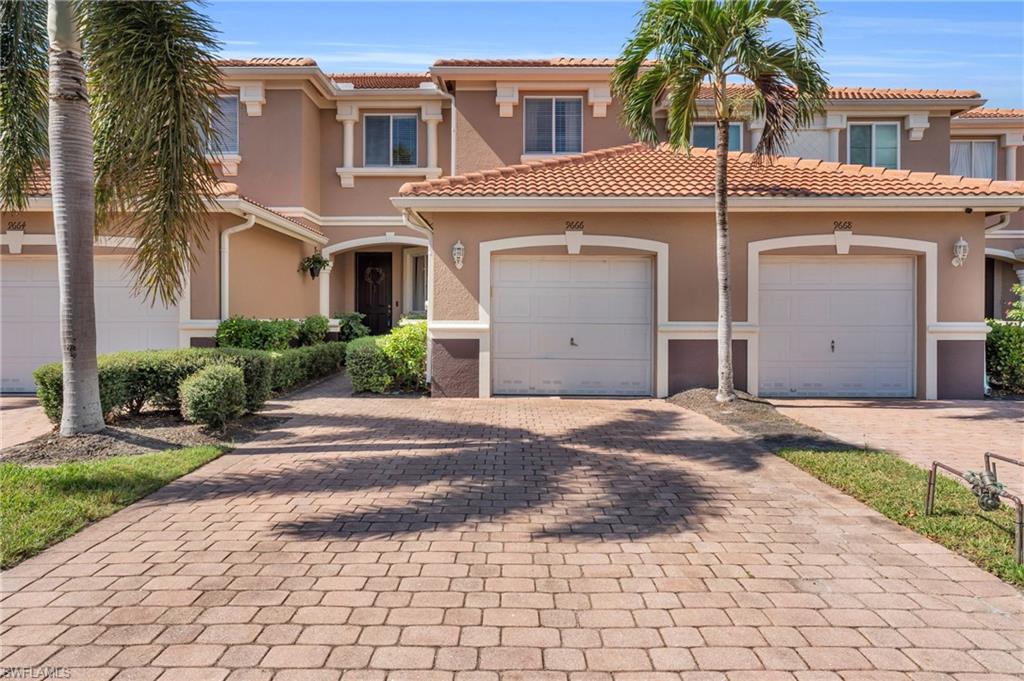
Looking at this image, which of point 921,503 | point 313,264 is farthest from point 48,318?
point 921,503

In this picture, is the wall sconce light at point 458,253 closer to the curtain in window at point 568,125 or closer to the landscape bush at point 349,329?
the curtain in window at point 568,125

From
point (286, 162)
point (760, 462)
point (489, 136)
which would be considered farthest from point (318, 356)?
point (760, 462)

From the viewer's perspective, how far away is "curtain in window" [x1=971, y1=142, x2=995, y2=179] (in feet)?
60.0

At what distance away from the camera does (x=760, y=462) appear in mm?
6508

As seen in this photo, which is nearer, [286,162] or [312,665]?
[312,665]

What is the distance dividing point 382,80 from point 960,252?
1537cm

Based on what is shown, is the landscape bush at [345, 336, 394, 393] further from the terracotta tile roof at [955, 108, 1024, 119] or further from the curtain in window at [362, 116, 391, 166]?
the terracotta tile roof at [955, 108, 1024, 119]

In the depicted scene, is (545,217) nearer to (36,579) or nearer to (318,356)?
(318,356)

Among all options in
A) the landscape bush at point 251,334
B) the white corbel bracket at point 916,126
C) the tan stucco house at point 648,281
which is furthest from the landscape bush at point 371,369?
the white corbel bracket at point 916,126

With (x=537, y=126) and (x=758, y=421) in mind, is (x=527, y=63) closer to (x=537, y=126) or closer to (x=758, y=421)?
(x=537, y=126)

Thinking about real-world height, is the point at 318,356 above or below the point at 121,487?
above

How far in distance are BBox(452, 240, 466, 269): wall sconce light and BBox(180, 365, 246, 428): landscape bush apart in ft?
14.5

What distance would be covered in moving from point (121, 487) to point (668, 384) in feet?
28.1

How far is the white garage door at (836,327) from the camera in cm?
1124
